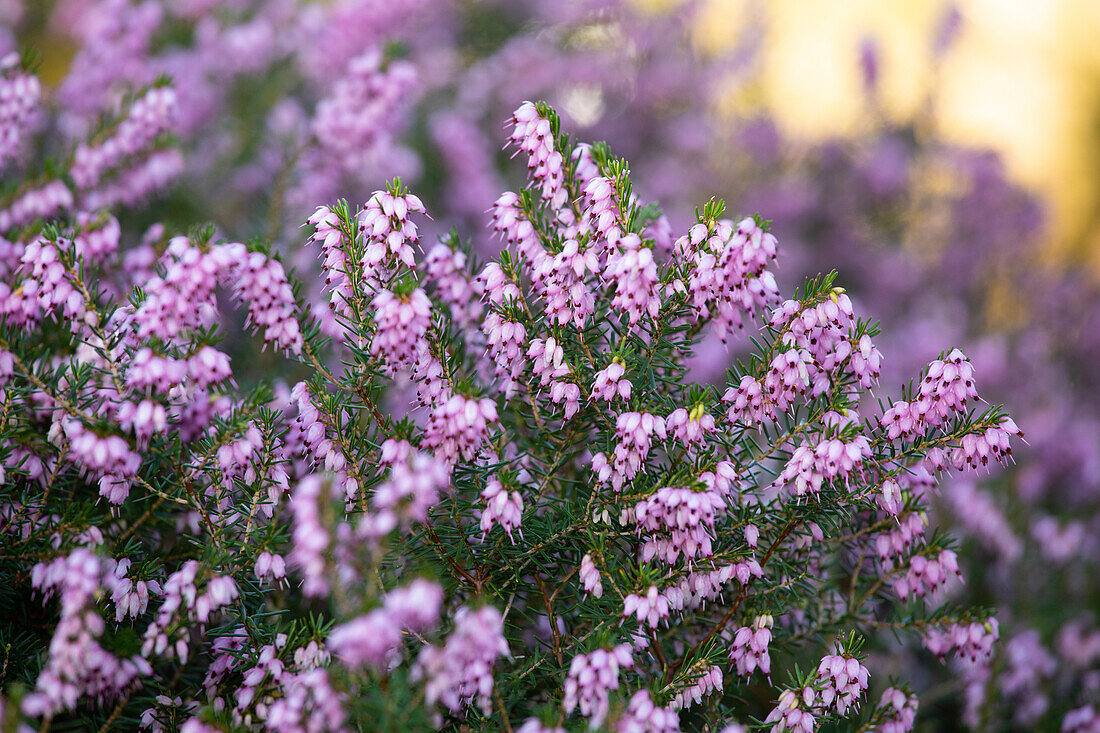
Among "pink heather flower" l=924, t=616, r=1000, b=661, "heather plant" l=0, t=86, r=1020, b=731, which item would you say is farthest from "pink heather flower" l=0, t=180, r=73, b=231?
"pink heather flower" l=924, t=616, r=1000, b=661

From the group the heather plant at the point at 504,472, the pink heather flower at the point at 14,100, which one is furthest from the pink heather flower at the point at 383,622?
the pink heather flower at the point at 14,100

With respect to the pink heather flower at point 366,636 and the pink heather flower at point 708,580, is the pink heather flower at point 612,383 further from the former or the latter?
the pink heather flower at point 366,636

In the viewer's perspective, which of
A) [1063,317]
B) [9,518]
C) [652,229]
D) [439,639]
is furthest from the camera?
[1063,317]

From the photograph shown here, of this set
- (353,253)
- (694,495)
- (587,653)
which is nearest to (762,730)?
(587,653)

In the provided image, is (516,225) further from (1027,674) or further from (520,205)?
(1027,674)

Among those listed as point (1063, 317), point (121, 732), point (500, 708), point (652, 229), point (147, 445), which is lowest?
point (121, 732)

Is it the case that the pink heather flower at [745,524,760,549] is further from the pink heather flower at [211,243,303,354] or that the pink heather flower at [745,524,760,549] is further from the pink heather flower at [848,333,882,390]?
the pink heather flower at [211,243,303,354]

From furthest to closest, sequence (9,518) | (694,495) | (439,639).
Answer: (9,518), (439,639), (694,495)

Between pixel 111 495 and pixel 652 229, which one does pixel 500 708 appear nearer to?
pixel 111 495
